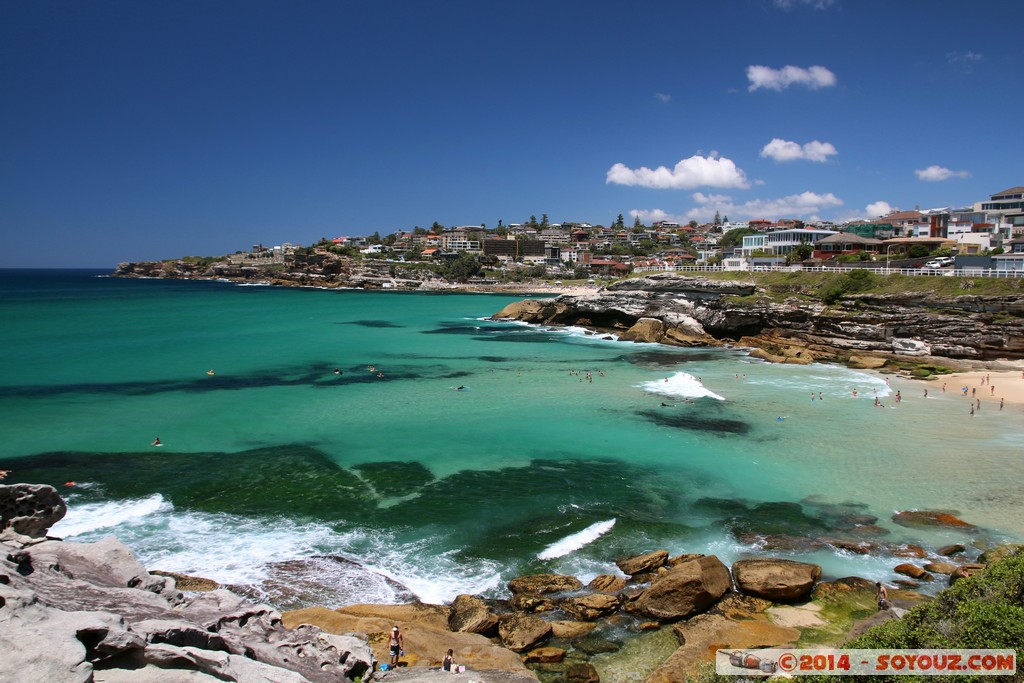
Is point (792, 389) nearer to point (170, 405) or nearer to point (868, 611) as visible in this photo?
point (868, 611)

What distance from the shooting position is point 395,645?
37.6 ft

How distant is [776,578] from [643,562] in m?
3.09

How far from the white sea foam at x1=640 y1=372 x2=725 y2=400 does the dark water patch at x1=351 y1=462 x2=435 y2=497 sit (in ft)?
56.4

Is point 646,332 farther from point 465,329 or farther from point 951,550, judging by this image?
point 951,550

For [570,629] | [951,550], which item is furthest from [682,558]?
[951,550]

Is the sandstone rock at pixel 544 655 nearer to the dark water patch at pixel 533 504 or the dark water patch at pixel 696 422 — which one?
the dark water patch at pixel 533 504

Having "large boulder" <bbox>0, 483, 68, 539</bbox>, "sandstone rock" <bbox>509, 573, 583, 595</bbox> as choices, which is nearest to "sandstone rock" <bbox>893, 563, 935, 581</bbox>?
"sandstone rock" <bbox>509, 573, 583, 595</bbox>

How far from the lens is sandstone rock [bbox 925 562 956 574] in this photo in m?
14.8

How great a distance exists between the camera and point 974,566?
14641 millimetres

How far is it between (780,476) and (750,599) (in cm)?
890

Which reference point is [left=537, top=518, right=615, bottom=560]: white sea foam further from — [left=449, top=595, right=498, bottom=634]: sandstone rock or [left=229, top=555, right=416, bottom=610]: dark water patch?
[left=229, top=555, right=416, bottom=610]: dark water patch

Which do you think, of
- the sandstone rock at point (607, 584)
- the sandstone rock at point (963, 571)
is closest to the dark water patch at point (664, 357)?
the sandstone rock at point (963, 571)

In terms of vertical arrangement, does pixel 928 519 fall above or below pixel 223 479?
below

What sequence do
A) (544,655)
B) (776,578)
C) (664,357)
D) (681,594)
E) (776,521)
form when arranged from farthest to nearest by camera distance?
1. (664,357)
2. (776,521)
3. (776,578)
4. (681,594)
5. (544,655)
